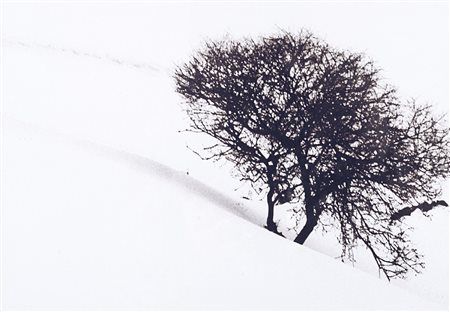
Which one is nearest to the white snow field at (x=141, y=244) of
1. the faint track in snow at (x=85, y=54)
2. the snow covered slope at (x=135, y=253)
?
the snow covered slope at (x=135, y=253)

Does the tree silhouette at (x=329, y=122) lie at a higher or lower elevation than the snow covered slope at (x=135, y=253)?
higher

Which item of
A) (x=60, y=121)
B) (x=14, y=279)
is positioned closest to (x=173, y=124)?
(x=60, y=121)

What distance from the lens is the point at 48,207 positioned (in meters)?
10.2

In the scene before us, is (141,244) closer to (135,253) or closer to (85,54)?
(135,253)

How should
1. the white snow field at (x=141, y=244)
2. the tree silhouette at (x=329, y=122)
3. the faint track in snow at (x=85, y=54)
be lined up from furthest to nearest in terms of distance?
the faint track in snow at (x=85, y=54), the tree silhouette at (x=329, y=122), the white snow field at (x=141, y=244)

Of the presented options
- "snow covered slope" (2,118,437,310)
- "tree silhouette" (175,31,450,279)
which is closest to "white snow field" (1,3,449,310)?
"snow covered slope" (2,118,437,310)

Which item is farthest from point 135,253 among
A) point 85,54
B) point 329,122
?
point 85,54

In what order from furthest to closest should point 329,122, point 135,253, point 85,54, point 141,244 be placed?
point 85,54 → point 329,122 → point 141,244 → point 135,253

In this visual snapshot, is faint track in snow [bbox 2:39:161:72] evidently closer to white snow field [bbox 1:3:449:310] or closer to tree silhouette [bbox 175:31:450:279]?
white snow field [bbox 1:3:449:310]

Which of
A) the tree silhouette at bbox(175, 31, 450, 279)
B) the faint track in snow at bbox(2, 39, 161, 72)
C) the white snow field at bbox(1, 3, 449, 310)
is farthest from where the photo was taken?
the faint track in snow at bbox(2, 39, 161, 72)

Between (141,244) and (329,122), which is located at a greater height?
(329,122)

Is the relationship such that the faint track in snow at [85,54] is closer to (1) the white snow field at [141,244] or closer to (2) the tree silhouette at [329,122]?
(1) the white snow field at [141,244]

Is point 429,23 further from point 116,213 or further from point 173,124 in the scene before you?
point 116,213

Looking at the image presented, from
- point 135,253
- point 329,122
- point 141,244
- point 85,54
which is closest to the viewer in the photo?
point 135,253
